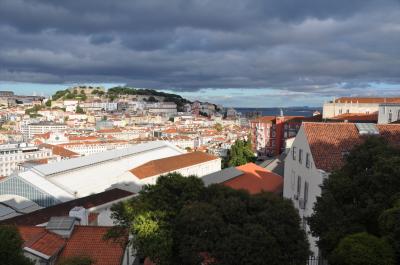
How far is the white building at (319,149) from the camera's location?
1767 cm

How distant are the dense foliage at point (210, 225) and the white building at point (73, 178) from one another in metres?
28.4

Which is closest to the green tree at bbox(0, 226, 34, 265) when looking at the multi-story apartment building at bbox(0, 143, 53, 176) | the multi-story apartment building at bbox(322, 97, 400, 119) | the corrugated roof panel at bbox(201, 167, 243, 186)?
the corrugated roof panel at bbox(201, 167, 243, 186)

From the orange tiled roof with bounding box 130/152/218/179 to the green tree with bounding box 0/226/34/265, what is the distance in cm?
3576

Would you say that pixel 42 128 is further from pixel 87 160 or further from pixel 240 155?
pixel 240 155


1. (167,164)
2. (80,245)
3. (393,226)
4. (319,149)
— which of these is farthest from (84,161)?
(393,226)

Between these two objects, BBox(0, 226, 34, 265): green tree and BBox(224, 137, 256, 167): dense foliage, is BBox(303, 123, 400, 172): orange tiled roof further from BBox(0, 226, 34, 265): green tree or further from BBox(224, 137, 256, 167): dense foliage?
BBox(224, 137, 256, 167): dense foliage

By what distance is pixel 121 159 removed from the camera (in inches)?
2122

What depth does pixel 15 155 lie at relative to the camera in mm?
85062

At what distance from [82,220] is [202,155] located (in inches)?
1704

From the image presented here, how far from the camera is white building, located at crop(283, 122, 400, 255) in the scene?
696 inches

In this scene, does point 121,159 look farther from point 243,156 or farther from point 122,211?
point 122,211

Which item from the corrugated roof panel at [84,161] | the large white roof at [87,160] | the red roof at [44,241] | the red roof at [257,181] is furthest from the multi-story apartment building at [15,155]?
the red roof at [44,241]

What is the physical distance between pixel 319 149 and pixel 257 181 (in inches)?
705

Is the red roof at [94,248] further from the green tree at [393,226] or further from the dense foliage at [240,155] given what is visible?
the dense foliage at [240,155]
